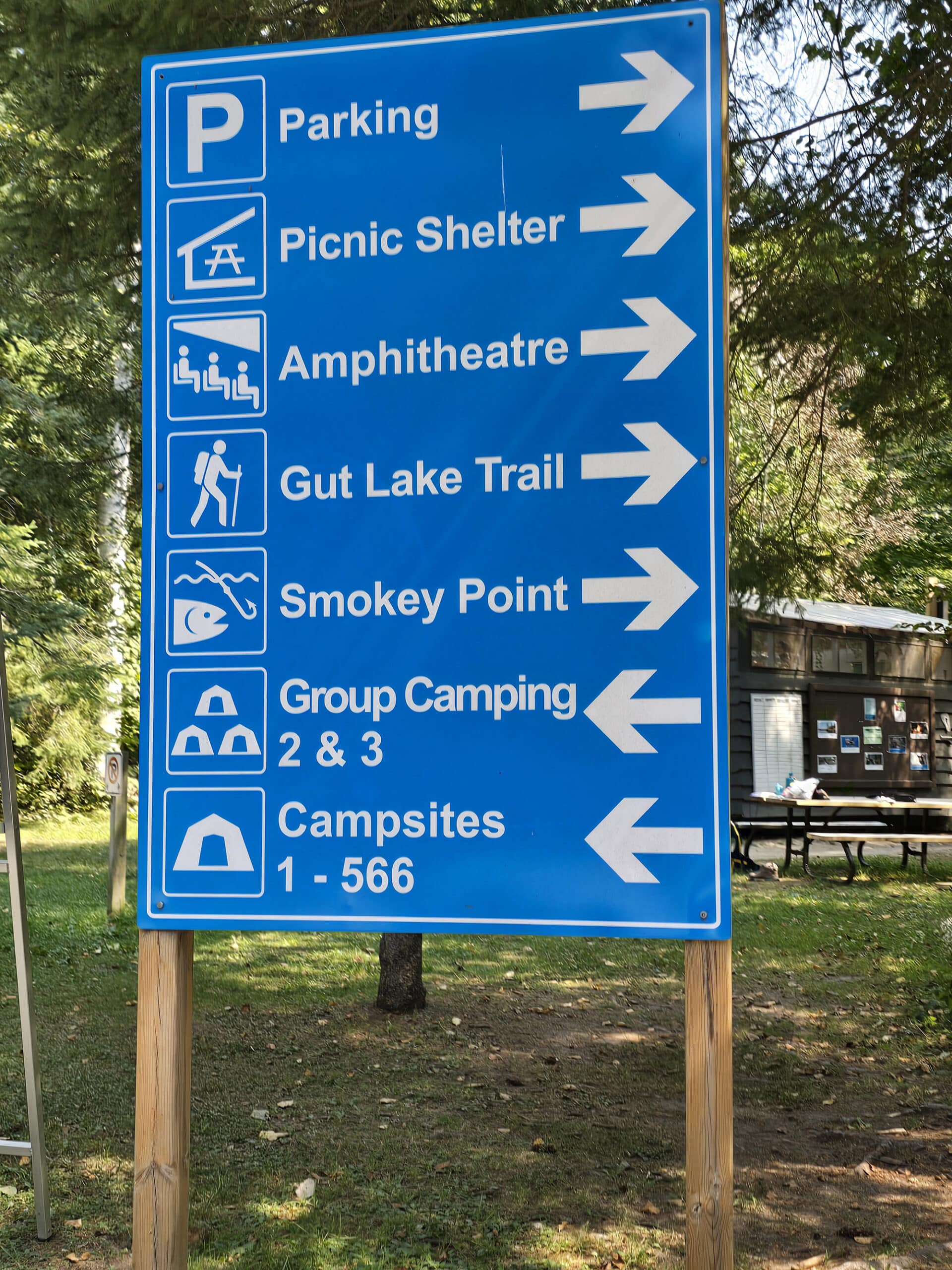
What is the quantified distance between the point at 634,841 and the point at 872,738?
17.7 metres

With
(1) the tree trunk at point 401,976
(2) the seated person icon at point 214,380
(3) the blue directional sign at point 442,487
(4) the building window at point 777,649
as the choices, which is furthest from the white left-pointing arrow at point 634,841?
(4) the building window at point 777,649

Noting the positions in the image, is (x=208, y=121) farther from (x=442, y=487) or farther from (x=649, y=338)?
(x=649, y=338)

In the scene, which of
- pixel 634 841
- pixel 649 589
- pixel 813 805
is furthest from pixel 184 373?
pixel 813 805

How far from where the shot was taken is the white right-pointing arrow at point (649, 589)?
7.89 ft

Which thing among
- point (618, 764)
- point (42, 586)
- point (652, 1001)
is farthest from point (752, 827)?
point (618, 764)

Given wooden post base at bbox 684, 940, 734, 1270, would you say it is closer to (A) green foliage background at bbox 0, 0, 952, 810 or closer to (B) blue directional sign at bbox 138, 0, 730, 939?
(B) blue directional sign at bbox 138, 0, 730, 939

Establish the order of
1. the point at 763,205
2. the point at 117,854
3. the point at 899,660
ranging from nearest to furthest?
the point at 763,205 < the point at 117,854 < the point at 899,660

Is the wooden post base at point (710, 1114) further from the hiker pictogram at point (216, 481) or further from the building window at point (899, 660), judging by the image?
the building window at point (899, 660)

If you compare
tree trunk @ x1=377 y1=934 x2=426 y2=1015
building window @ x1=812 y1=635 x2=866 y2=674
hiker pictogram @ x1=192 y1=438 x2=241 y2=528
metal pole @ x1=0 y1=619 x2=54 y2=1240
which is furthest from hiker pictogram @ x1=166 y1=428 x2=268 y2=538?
building window @ x1=812 y1=635 x2=866 y2=674

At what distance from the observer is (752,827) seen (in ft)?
48.7

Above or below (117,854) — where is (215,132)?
above

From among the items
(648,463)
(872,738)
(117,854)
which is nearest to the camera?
(648,463)

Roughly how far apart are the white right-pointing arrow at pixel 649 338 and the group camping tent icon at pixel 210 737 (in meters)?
1.07

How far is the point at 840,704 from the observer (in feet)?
60.6
